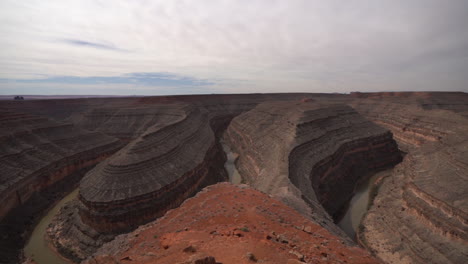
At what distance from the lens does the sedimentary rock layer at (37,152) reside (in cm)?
2621

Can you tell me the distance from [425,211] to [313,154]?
1327 centimetres

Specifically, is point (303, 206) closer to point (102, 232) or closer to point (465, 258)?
point (465, 258)

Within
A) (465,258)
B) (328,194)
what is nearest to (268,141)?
(328,194)

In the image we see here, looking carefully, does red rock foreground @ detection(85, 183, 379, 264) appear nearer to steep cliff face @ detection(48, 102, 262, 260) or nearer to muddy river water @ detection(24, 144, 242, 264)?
steep cliff face @ detection(48, 102, 262, 260)

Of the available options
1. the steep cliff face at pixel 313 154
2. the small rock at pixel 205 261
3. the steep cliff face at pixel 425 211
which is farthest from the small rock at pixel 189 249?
the steep cliff face at pixel 425 211

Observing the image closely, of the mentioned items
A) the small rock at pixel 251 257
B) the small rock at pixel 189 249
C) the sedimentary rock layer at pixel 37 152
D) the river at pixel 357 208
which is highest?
the small rock at pixel 251 257

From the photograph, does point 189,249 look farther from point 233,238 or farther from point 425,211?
point 425,211

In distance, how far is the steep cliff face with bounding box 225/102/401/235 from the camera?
24.2 m

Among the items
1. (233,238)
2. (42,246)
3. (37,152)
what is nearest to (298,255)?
(233,238)

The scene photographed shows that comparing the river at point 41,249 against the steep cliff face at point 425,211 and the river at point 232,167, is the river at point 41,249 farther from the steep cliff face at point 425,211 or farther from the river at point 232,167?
the steep cliff face at point 425,211

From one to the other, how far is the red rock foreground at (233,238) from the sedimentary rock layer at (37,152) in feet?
69.2

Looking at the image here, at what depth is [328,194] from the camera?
2747 centimetres

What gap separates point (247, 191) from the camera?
55.5 feet

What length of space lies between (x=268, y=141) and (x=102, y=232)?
2618cm
